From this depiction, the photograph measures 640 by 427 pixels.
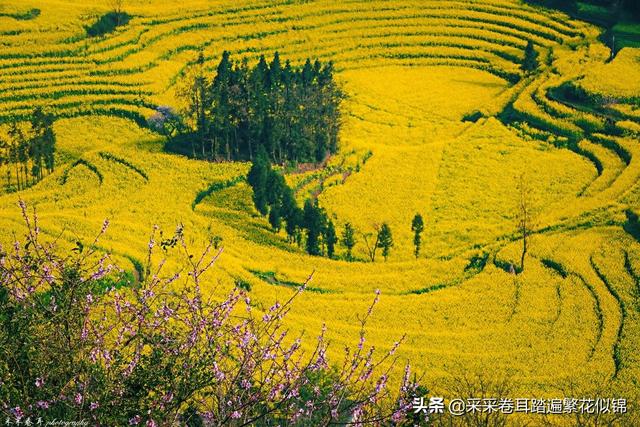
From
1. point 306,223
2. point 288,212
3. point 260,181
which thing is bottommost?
point 306,223

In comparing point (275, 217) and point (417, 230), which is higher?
point (275, 217)

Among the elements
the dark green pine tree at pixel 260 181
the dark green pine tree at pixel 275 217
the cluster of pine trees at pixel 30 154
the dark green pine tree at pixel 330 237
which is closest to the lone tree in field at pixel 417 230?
the dark green pine tree at pixel 330 237

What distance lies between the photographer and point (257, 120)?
73812 millimetres

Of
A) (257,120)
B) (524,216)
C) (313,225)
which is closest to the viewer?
(313,225)

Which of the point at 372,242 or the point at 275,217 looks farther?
the point at 275,217

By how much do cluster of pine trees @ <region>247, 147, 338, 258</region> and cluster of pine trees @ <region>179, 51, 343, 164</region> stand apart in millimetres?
5830

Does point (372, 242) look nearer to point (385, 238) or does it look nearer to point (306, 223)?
point (385, 238)

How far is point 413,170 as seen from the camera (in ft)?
241

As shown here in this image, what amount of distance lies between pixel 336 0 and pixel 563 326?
66.8 metres

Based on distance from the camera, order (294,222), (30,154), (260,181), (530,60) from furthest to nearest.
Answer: (530,60) → (30,154) → (260,181) → (294,222)

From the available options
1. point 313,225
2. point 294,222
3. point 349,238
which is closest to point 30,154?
point 294,222

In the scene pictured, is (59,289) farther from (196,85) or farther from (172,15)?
(172,15)

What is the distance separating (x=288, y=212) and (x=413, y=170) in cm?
1541

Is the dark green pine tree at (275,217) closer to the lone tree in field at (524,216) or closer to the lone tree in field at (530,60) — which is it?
the lone tree in field at (524,216)
